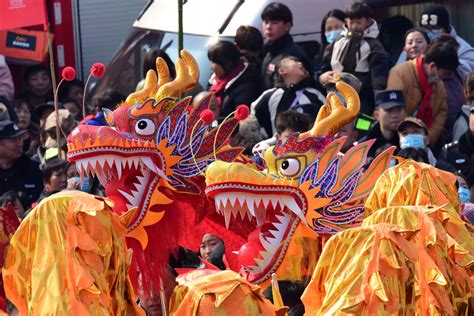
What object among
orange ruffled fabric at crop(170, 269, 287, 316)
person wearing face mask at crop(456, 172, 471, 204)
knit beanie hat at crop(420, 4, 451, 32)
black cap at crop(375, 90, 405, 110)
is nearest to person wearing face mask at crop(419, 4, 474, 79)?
knit beanie hat at crop(420, 4, 451, 32)

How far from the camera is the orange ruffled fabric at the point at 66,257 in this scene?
4777mm

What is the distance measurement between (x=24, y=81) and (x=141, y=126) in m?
4.75

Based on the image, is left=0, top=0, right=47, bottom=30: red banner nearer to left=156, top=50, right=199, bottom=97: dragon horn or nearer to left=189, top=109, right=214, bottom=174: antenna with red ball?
left=156, top=50, right=199, bottom=97: dragon horn

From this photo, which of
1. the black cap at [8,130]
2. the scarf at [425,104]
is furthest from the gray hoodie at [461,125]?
the black cap at [8,130]

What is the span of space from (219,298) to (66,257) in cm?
63

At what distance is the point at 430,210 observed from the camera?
16.9 feet

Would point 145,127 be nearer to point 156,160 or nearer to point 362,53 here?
point 156,160

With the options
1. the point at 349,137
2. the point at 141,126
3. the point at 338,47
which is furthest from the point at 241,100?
the point at 141,126

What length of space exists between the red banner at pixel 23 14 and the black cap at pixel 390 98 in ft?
7.60

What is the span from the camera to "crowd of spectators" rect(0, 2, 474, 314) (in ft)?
27.2

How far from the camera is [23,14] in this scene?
977 centimetres

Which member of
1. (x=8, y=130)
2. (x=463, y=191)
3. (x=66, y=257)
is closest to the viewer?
(x=66, y=257)

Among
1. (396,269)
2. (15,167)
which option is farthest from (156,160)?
(15,167)

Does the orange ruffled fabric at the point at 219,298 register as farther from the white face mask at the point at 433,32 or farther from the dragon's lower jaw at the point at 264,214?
the white face mask at the point at 433,32
